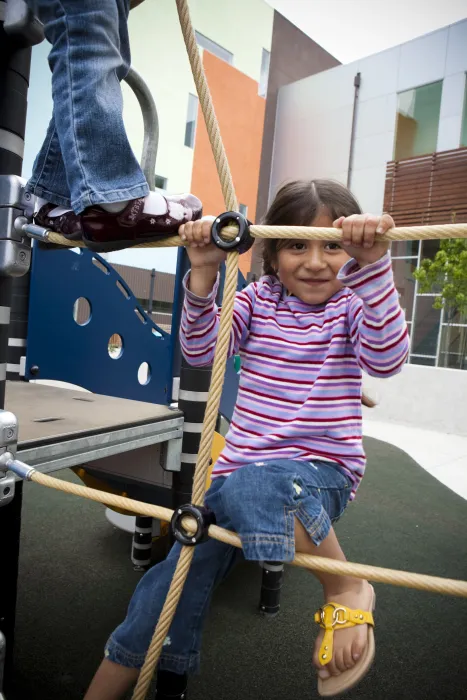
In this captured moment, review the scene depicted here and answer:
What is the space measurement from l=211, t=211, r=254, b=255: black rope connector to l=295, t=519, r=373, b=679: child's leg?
1.22 ft

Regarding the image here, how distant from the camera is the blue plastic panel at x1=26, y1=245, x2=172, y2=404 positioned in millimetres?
1681

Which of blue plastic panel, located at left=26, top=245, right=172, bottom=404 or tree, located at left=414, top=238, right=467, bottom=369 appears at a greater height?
tree, located at left=414, top=238, right=467, bottom=369

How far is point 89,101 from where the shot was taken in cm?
72

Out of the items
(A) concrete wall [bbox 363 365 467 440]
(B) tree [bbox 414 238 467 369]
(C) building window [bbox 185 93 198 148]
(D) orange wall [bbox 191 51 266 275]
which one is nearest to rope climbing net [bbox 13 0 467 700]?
(A) concrete wall [bbox 363 365 467 440]

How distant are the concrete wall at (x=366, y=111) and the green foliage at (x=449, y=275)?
1580 millimetres

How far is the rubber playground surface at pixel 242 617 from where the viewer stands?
3.57 ft

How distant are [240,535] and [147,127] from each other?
94cm

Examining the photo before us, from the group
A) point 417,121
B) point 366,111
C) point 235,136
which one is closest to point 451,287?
point 417,121

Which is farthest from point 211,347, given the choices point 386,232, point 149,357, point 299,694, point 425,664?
point 149,357

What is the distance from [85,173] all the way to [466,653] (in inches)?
50.9

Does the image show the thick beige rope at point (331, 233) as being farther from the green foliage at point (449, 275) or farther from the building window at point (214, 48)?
the building window at point (214, 48)

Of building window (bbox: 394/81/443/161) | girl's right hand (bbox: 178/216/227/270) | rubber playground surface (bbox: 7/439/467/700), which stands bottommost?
rubber playground surface (bbox: 7/439/467/700)

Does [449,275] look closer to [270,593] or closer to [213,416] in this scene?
[270,593]

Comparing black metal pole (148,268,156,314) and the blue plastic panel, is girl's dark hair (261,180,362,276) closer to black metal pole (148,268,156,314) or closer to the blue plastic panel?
the blue plastic panel
